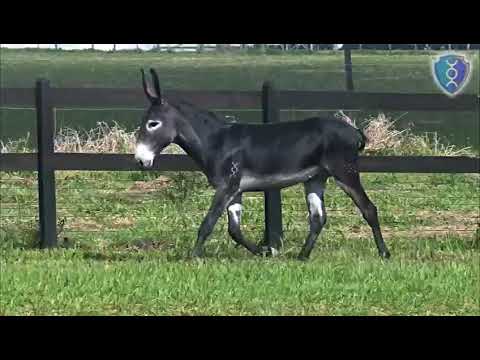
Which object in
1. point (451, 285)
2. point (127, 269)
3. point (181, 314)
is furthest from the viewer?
point (127, 269)

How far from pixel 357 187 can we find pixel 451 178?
5702mm

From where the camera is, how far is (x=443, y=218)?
12906 millimetres

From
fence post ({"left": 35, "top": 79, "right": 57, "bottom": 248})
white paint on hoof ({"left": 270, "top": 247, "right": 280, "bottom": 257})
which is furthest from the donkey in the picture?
fence post ({"left": 35, "top": 79, "right": 57, "bottom": 248})

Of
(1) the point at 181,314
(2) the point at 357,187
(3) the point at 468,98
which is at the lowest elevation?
(1) the point at 181,314

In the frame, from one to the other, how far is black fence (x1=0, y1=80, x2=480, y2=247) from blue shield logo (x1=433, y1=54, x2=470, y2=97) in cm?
392

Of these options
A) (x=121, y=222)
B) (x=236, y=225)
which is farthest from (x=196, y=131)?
(x=121, y=222)

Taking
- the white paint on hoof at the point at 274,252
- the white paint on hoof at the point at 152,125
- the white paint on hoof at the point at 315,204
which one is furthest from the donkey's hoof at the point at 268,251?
the white paint on hoof at the point at 152,125

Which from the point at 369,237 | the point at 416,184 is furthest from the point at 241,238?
the point at 416,184

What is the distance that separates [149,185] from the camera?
1486 centimetres

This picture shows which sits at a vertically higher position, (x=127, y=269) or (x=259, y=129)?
(x=259, y=129)

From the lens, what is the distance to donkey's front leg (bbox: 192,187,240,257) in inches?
400

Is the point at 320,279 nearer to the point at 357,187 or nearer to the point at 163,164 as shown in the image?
the point at 357,187

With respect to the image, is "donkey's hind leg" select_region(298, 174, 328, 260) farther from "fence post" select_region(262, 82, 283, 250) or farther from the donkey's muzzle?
the donkey's muzzle

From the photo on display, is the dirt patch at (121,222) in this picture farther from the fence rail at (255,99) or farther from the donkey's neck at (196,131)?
the donkey's neck at (196,131)
